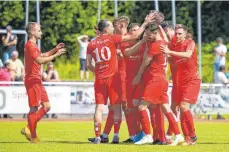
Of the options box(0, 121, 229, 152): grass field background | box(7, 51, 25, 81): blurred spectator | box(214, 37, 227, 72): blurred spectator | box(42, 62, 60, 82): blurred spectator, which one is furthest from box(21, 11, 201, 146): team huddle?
box(214, 37, 227, 72): blurred spectator

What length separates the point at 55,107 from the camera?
32594mm

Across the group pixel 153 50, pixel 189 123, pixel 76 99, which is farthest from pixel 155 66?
pixel 76 99

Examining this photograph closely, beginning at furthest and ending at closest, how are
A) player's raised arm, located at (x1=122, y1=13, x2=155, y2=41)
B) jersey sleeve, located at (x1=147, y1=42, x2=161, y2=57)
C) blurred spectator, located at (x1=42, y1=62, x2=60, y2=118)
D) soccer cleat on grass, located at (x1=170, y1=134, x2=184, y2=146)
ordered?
blurred spectator, located at (x1=42, y1=62, x2=60, y2=118) < soccer cleat on grass, located at (x1=170, y1=134, x2=184, y2=146) < jersey sleeve, located at (x1=147, y1=42, x2=161, y2=57) < player's raised arm, located at (x1=122, y1=13, x2=155, y2=41)

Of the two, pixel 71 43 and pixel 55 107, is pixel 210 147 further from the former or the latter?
pixel 71 43

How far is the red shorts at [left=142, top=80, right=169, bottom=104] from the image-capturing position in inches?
774

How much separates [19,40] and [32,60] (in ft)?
92.5

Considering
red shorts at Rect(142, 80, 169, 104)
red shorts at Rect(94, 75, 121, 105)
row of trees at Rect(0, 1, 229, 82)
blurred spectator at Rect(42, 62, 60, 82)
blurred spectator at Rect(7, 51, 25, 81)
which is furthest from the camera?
row of trees at Rect(0, 1, 229, 82)

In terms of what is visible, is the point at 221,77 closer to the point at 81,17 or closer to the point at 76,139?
the point at 76,139

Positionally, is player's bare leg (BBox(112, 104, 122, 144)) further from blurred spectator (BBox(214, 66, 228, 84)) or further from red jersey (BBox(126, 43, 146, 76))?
blurred spectator (BBox(214, 66, 228, 84))

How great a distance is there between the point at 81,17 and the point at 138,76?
29.9 meters

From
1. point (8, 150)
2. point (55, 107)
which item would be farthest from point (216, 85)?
point (8, 150)

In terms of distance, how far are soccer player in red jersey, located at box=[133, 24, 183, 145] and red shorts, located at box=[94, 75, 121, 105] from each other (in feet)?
1.46

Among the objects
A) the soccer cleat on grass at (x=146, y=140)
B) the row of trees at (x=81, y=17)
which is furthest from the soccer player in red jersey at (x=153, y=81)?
the row of trees at (x=81, y=17)

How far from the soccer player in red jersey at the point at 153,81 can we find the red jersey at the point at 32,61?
2060mm
